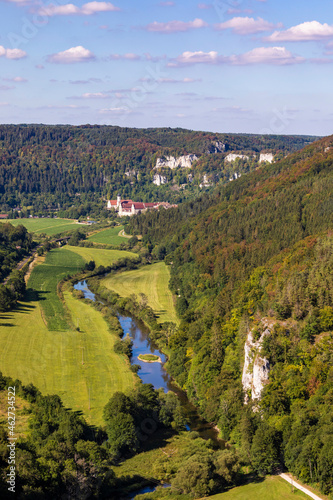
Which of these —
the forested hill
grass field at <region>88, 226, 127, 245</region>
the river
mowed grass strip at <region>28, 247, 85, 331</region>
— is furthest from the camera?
grass field at <region>88, 226, 127, 245</region>

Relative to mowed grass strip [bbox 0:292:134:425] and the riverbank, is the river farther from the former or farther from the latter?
mowed grass strip [bbox 0:292:134:425]

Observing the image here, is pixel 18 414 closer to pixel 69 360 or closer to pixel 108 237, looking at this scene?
pixel 69 360

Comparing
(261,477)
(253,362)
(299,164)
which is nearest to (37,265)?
(299,164)

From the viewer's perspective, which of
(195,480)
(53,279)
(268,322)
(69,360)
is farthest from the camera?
(53,279)

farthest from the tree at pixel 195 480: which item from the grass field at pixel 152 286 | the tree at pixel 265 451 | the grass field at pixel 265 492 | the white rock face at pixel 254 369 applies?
the grass field at pixel 152 286

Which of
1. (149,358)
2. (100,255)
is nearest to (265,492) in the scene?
(149,358)

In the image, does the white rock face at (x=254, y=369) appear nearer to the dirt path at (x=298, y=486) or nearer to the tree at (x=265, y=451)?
the tree at (x=265, y=451)

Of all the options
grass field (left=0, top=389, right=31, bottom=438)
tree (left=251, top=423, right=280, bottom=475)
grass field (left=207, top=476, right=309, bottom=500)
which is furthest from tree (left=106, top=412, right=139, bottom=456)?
tree (left=251, top=423, right=280, bottom=475)
